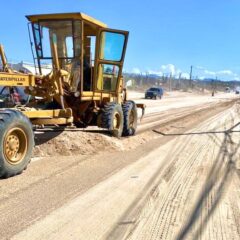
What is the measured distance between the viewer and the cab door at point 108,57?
40.3ft

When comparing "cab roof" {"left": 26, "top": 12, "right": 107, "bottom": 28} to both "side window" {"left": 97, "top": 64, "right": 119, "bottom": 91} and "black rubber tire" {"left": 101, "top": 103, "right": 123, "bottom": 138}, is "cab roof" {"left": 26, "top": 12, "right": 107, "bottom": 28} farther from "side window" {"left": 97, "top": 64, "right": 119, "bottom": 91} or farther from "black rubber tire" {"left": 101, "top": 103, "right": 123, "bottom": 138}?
"black rubber tire" {"left": 101, "top": 103, "right": 123, "bottom": 138}

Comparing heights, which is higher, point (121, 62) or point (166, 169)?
point (121, 62)

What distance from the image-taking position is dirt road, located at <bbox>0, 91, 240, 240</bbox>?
18.0 feet

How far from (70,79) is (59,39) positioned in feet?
3.23

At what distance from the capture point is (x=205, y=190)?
7496 mm

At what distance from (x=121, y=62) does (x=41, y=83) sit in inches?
135

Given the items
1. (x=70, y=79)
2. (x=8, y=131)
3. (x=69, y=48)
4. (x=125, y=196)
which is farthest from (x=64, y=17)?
(x=125, y=196)

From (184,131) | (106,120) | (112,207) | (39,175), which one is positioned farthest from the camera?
(184,131)

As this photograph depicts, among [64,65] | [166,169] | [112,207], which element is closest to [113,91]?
[64,65]

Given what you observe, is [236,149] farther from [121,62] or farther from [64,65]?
[64,65]

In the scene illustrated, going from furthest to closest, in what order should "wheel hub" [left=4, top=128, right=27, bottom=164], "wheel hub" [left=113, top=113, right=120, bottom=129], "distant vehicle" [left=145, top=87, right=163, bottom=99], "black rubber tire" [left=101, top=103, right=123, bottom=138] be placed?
"distant vehicle" [left=145, top=87, right=163, bottom=99]
"wheel hub" [left=113, top=113, right=120, bottom=129]
"black rubber tire" [left=101, top=103, right=123, bottom=138]
"wheel hub" [left=4, top=128, right=27, bottom=164]

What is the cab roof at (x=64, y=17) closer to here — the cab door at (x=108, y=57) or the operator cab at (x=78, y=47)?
the operator cab at (x=78, y=47)

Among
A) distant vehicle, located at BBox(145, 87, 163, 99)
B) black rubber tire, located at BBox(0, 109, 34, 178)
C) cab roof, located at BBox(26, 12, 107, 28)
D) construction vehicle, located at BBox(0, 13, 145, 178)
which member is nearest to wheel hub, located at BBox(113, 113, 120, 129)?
construction vehicle, located at BBox(0, 13, 145, 178)

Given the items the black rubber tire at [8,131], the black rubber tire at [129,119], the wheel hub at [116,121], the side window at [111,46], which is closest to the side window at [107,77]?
the side window at [111,46]
